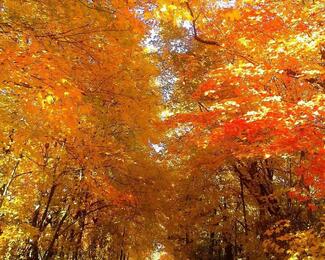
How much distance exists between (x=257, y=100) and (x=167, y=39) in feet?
27.2

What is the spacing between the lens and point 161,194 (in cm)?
1368

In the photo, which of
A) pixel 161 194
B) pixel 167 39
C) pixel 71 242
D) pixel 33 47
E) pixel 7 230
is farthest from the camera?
pixel 167 39

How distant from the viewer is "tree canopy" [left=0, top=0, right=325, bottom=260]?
230 inches

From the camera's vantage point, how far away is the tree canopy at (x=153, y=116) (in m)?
5.85

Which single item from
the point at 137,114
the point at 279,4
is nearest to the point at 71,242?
the point at 137,114

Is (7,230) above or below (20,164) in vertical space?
below

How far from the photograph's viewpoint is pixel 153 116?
33.6 feet

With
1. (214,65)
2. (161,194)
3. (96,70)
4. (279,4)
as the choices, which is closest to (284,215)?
(161,194)

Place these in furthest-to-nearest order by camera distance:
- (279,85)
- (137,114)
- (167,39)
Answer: (167,39) → (279,85) → (137,114)

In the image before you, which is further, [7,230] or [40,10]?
[7,230]

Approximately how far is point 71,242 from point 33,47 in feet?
29.6

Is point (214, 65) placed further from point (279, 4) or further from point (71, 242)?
point (71, 242)

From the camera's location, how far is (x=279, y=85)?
11.2 meters

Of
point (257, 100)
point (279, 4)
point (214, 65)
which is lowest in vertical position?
point (257, 100)
